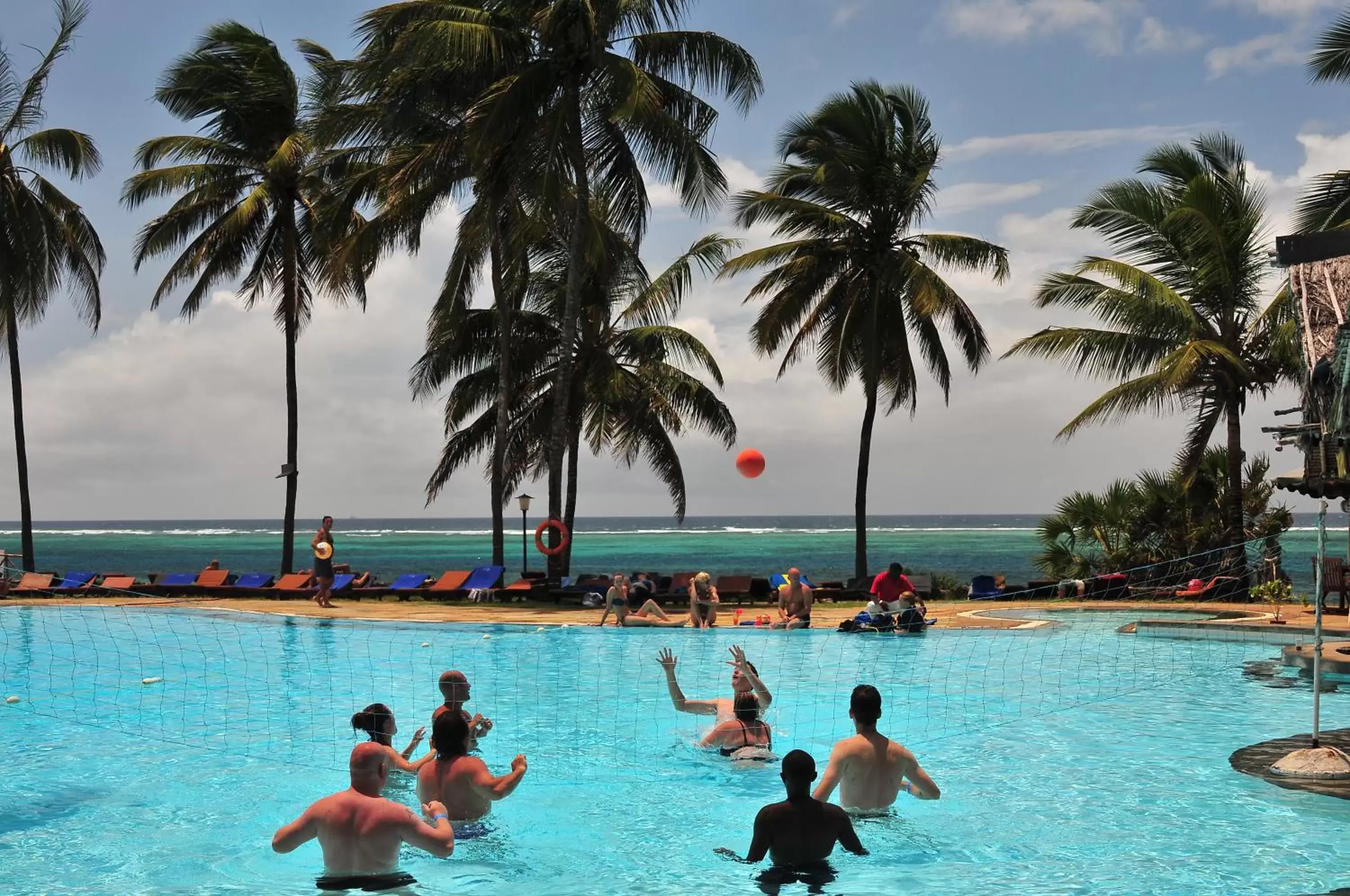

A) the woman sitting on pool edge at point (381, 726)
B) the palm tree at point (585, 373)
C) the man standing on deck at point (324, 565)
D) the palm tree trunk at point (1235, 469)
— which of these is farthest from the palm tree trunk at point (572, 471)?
the woman sitting on pool edge at point (381, 726)

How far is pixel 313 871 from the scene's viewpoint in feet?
26.8

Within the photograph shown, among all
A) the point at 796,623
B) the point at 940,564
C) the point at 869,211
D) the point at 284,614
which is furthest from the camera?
the point at 940,564

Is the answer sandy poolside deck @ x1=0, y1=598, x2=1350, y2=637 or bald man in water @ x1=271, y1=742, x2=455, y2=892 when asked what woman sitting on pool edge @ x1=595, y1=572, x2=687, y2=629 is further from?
bald man in water @ x1=271, y1=742, x2=455, y2=892

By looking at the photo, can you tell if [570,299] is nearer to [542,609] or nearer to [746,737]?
[542,609]

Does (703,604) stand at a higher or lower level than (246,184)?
lower

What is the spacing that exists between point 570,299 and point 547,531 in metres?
5.03

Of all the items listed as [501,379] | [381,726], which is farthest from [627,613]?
[381,726]

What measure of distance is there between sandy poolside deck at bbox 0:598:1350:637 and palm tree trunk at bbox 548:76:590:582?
242 cm

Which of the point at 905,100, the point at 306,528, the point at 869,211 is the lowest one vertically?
the point at 306,528

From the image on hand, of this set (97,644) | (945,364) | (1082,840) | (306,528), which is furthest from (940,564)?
(306,528)

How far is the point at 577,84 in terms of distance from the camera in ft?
83.7

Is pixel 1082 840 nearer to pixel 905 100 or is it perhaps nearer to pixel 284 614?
pixel 284 614

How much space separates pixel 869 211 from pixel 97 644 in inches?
739

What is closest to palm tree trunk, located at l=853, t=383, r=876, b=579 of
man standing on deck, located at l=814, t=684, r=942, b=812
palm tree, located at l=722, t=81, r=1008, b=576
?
palm tree, located at l=722, t=81, r=1008, b=576
